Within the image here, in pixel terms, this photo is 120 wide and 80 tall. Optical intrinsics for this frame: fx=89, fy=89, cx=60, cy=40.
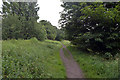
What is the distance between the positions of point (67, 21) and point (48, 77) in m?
12.6

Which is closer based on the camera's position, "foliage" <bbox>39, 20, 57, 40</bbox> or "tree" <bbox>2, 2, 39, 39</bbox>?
"tree" <bbox>2, 2, 39, 39</bbox>

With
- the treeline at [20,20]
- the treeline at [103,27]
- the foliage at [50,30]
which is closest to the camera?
the treeline at [103,27]

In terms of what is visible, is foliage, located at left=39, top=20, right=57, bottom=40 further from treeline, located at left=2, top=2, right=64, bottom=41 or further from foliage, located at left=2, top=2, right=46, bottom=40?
foliage, located at left=2, top=2, right=46, bottom=40

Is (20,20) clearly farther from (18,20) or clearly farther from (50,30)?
(50,30)

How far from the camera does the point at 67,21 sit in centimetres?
1689

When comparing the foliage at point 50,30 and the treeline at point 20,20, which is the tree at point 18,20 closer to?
the treeline at point 20,20

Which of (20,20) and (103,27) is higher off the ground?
(20,20)

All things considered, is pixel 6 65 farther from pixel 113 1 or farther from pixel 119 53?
pixel 113 1

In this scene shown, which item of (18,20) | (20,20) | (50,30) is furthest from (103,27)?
(50,30)

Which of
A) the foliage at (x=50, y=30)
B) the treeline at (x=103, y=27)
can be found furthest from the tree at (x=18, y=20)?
the foliage at (x=50, y=30)

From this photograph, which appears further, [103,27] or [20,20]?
[20,20]

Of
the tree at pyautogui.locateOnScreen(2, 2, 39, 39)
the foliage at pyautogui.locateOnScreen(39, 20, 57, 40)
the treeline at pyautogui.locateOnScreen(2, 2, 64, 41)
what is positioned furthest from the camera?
the foliage at pyautogui.locateOnScreen(39, 20, 57, 40)

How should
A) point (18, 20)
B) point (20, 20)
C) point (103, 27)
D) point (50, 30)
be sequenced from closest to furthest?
point (103, 27) < point (18, 20) < point (20, 20) < point (50, 30)

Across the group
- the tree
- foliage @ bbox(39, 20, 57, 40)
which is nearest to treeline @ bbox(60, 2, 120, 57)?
the tree
